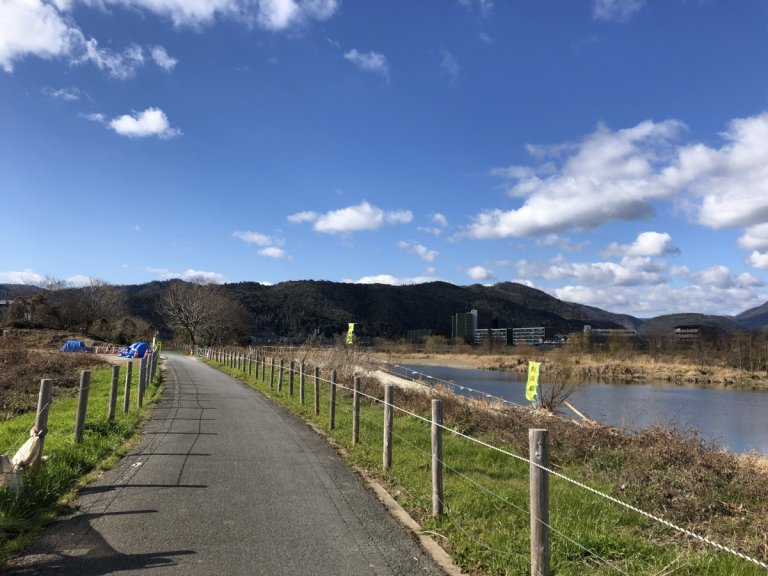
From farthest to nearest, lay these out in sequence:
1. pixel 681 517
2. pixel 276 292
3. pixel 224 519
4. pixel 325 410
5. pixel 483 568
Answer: pixel 276 292 → pixel 325 410 → pixel 681 517 → pixel 224 519 → pixel 483 568

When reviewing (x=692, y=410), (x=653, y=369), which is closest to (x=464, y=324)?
(x=653, y=369)

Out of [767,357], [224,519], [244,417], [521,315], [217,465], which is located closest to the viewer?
[224,519]

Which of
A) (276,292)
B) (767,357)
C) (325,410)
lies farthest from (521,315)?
(325,410)

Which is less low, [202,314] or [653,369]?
[202,314]

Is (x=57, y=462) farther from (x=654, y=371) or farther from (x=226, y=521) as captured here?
(x=654, y=371)

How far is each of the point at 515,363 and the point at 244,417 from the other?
63633 millimetres

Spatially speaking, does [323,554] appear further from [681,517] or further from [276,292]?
[276,292]

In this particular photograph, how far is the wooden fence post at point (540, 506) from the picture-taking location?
4.30m

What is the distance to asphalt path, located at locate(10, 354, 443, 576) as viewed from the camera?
4.73 metres

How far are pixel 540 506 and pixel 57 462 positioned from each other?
6.54m

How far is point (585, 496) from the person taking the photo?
742cm

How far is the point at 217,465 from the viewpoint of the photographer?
8.35 meters

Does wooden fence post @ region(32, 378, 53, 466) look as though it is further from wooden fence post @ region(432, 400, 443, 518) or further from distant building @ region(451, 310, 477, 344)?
distant building @ region(451, 310, 477, 344)

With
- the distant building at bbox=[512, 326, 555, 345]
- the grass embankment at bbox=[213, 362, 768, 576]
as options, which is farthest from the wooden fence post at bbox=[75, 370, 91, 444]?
the distant building at bbox=[512, 326, 555, 345]
